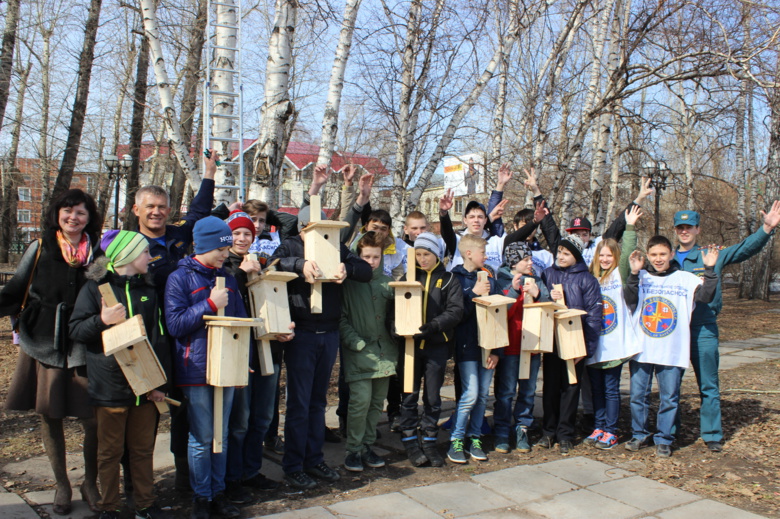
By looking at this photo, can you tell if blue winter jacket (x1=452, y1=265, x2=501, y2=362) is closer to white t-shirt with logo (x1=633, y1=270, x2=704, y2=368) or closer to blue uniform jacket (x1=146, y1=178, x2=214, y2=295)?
white t-shirt with logo (x1=633, y1=270, x2=704, y2=368)

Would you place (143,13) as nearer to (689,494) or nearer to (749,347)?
(689,494)

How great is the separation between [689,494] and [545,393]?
1.41 metres

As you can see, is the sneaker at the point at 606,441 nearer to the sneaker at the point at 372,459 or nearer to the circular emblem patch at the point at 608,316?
the circular emblem patch at the point at 608,316

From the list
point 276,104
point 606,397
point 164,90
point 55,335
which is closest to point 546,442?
point 606,397

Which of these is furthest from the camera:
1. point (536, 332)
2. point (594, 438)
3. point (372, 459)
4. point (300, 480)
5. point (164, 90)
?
point (164, 90)

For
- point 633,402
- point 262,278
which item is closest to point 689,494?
point 633,402

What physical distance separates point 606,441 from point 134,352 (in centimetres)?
396

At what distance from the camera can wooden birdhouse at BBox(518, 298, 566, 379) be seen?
511cm

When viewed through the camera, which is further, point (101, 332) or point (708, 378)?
point (708, 378)

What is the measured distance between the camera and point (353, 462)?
4645 mm

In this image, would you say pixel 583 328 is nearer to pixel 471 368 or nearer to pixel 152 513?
pixel 471 368

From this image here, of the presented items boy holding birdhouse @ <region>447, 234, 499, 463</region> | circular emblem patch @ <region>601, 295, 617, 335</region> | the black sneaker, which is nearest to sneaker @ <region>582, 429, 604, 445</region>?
circular emblem patch @ <region>601, 295, 617, 335</region>

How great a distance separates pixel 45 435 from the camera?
381 cm

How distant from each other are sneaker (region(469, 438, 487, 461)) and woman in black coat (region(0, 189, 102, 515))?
108 inches
